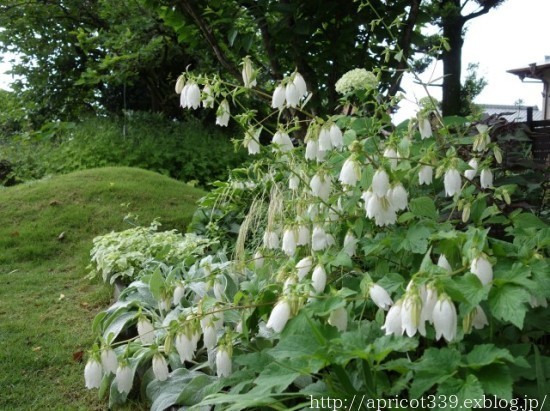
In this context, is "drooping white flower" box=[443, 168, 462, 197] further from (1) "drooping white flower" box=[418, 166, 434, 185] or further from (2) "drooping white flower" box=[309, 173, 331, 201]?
(2) "drooping white flower" box=[309, 173, 331, 201]

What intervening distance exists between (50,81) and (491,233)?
964cm

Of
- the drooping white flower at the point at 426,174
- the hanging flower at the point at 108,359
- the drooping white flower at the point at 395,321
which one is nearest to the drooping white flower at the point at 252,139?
the drooping white flower at the point at 426,174

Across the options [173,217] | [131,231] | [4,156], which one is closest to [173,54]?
[4,156]

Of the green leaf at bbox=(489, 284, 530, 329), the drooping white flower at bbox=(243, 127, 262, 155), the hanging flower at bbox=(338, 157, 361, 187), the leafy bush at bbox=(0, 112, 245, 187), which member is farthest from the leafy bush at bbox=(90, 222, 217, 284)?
the leafy bush at bbox=(0, 112, 245, 187)

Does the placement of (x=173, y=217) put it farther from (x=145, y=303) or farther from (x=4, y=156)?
(x=4, y=156)

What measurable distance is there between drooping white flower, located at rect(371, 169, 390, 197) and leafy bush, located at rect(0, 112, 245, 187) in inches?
240

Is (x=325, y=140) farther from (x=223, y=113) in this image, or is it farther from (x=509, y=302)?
(x=509, y=302)

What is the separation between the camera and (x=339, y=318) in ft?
4.91

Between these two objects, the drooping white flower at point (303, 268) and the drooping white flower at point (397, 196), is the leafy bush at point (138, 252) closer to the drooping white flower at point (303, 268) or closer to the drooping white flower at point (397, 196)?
the drooping white flower at point (303, 268)

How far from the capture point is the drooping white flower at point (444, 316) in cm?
121

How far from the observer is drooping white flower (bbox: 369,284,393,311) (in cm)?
141

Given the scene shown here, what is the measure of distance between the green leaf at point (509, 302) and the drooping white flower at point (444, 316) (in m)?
0.11

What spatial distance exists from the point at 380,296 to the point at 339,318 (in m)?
0.14

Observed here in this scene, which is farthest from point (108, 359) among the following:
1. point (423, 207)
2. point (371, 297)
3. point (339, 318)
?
point (423, 207)
